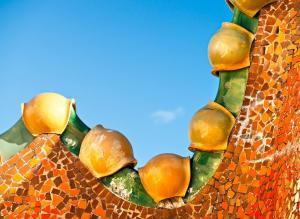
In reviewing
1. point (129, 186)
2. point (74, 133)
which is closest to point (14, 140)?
point (74, 133)

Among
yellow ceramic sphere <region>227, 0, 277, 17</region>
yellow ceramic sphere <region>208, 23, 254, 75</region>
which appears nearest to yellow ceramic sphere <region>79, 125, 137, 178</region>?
yellow ceramic sphere <region>208, 23, 254, 75</region>

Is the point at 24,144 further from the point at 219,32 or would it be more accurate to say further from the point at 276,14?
the point at 276,14

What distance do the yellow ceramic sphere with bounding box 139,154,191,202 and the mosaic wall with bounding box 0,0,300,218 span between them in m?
0.12

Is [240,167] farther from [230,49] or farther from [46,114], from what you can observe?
[46,114]

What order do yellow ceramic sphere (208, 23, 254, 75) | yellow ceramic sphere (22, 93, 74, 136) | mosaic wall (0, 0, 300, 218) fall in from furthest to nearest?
yellow ceramic sphere (22, 93, 74, 136) < yellow ceramic sphere (208, 23, 254, 75) < mosaic wall (0, 0, 300, 218)

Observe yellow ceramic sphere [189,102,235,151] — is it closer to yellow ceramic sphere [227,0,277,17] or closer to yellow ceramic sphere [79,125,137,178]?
yellow ceramic sphere [79,125,137,178]

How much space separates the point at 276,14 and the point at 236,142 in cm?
100

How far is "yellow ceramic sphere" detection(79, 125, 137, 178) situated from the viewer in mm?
4848

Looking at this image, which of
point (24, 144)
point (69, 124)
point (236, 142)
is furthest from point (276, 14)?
point (24, 144)

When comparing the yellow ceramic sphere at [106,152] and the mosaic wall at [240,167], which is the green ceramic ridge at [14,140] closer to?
the mosaic wall at [240,167]

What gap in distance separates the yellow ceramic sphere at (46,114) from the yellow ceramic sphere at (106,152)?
0.87 ft

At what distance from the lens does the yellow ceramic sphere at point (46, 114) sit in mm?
4984

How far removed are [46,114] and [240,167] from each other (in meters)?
1.48

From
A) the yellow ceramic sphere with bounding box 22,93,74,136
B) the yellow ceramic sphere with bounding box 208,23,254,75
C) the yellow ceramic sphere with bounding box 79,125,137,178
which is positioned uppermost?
the yellow ceramic sphere with bounding box 208,23,254,75
